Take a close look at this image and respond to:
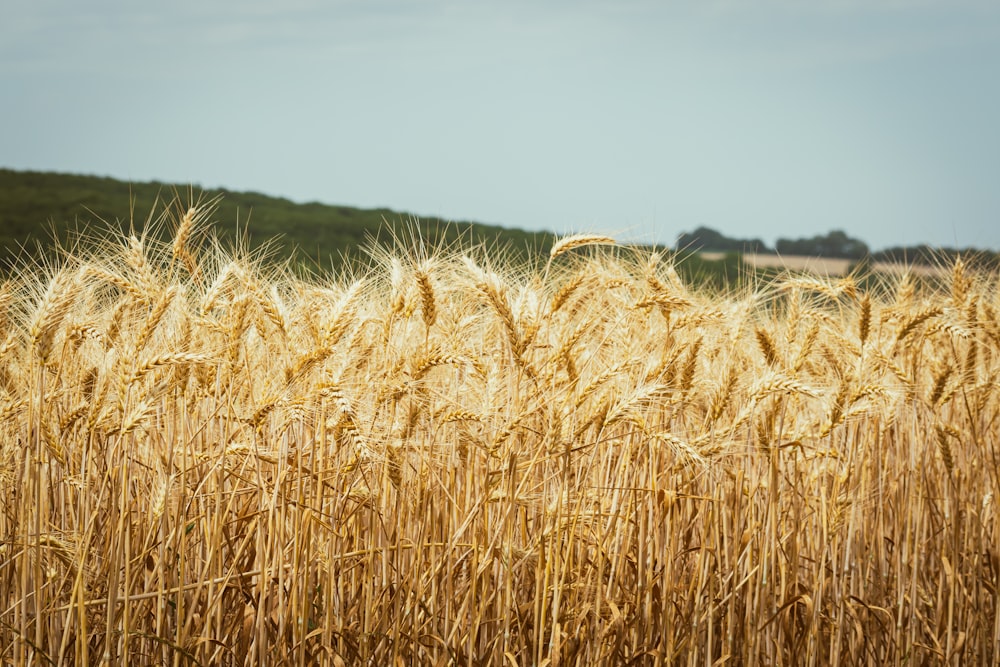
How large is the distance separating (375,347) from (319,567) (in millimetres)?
744

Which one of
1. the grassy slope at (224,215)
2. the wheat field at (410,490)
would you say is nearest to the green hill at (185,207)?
the grassy slope at (224,215)

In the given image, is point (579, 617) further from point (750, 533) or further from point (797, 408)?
point (797, 408)

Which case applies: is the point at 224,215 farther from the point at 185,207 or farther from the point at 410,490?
the point at 410,490

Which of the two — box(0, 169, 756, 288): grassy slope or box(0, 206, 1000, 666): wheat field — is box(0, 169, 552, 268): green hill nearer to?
box(0, 169, 756, 288): grassy slope

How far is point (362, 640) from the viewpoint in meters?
2.22

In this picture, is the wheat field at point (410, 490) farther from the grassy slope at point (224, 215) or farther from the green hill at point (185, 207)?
the green hill at point (185, 207)

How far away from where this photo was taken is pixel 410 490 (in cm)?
254

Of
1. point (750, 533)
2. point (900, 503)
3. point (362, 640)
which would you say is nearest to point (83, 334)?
point (362, 640)

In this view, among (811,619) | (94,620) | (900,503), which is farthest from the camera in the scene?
(900,503)

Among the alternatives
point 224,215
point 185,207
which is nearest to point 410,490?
point 185,207

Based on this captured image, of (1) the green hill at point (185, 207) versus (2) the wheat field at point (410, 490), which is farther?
(1) the green hill at point (185, 207)

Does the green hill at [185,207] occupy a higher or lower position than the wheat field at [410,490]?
higher

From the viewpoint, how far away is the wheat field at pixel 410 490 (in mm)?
2174

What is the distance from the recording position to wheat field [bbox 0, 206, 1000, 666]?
217cm
